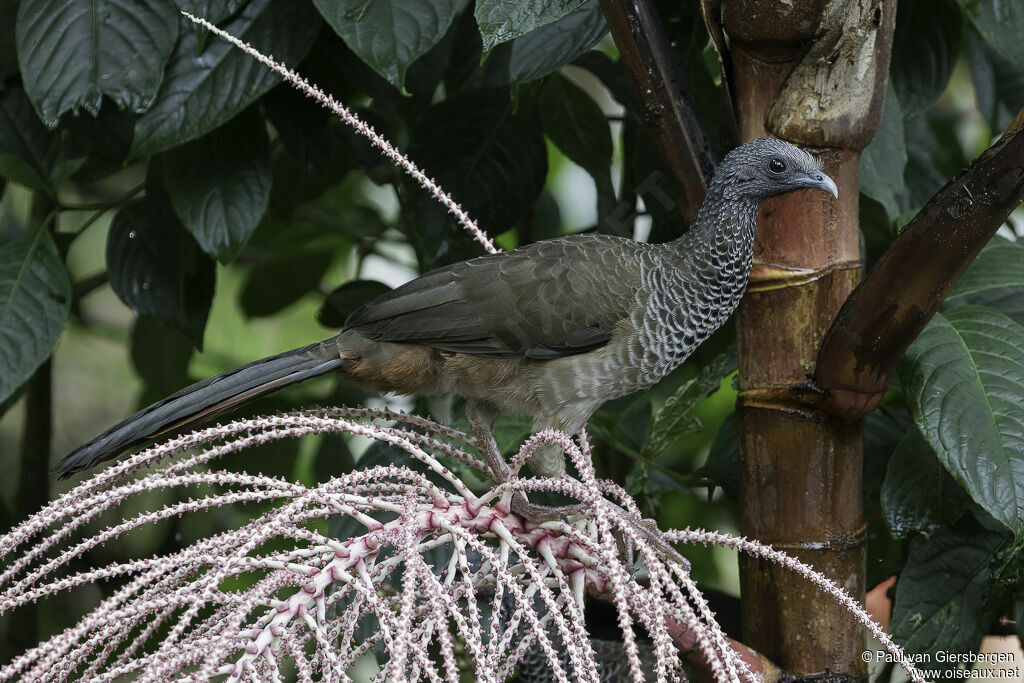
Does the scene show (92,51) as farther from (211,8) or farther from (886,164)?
(886,164)

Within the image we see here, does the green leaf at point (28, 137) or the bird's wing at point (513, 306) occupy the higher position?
the green leaf at point (28, 137)

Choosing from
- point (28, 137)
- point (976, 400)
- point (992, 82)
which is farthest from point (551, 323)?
point (992, 82)

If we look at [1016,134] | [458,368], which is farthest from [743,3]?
[458,368]

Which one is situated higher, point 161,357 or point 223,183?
point 223,183

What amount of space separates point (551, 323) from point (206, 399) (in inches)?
14.7

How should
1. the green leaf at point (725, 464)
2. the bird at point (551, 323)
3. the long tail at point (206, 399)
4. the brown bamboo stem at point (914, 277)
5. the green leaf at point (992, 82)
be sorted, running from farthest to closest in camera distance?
1. the green leaf at point (992, 82)
2. the green leaf at point (725, 464)
3. the bird at point (551, 323)
4. the long tail at point (206, 399)
5. the brown bamboo stem at point (914, 277)

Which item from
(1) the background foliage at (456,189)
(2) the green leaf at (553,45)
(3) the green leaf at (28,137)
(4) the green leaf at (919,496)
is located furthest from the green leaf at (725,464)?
(3) the green leaf at (28,137)

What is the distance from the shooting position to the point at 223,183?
4.12 ft

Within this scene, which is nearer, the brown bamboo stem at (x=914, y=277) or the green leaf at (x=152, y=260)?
the brown bamboo stem at (x=914, y=277)

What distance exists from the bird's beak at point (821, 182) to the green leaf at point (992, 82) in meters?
0.87

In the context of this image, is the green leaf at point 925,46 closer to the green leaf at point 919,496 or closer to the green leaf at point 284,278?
the green leaf at point 919,496

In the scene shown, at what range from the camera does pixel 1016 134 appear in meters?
0.77

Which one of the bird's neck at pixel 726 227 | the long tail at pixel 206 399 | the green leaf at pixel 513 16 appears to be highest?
the green leaf at pixel 513 16

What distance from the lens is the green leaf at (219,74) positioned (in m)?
1.15
